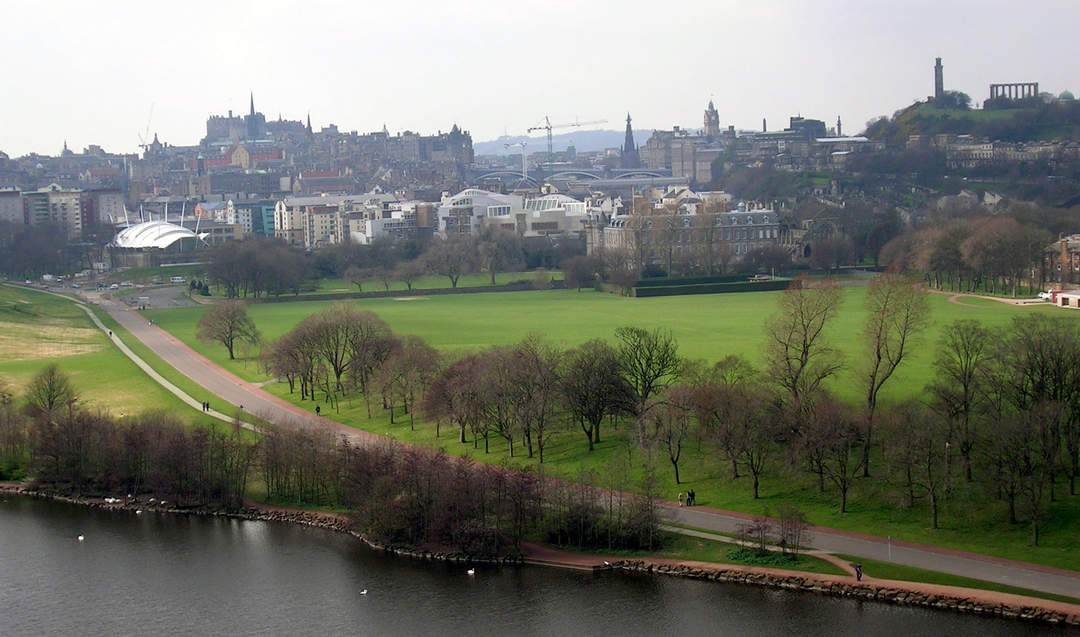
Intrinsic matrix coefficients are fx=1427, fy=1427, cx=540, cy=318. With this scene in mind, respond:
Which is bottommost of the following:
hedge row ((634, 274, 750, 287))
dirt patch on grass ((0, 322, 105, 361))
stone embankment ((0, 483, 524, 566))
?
stone embankment ((0, 483, 524, 566))

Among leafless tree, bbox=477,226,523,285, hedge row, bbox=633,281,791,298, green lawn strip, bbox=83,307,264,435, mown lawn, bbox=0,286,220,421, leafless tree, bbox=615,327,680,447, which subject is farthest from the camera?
leafless tree, bbox=477,226,523,285

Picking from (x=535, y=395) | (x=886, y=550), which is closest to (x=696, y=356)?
(x=535, y=395)

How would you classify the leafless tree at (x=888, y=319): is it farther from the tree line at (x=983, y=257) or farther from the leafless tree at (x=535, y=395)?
the tree line at (x=983, y=257)

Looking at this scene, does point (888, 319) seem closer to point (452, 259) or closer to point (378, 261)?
point (452, 259)

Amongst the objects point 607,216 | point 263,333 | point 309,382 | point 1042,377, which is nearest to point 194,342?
point 263,333

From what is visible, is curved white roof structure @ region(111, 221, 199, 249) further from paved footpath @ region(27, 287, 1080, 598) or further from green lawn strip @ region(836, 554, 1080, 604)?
green lawn strip @ region(836, 554, 1080, 604)

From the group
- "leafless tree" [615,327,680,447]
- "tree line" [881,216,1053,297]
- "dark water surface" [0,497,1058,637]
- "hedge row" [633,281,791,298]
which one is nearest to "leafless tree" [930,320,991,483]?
"dark water surface" [0,497,1058,637]
